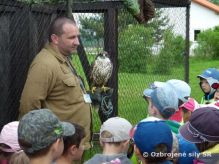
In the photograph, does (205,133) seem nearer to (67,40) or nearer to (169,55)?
(67,40)

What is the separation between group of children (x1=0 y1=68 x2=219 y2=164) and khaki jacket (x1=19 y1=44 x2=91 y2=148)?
588 millimetres

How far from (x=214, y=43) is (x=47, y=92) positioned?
24.7m

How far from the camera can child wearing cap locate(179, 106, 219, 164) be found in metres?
3.20

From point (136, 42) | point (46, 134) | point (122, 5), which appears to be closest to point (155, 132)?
point (46, 134)

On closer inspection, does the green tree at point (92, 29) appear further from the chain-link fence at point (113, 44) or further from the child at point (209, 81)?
the child at point (209, 81)

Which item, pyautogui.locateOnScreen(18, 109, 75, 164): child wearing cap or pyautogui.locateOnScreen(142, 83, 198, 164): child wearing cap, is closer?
pyautogui.locateOnScreen(18, 109, 75, 164): child wearing cap

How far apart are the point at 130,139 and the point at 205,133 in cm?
67

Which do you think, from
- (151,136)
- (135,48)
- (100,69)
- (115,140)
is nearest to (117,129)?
(115,140)

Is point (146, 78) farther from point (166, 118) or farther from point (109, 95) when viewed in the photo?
point (166, 118)

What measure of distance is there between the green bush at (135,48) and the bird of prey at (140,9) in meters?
0.69

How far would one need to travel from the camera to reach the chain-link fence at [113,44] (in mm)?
4457

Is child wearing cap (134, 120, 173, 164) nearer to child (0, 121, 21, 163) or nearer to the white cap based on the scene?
the white cap

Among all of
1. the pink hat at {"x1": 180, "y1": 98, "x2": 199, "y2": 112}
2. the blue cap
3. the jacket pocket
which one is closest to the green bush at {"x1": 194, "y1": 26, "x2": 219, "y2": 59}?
the pink hat at {"x1": 180, "y1": 98, "x2": 199, "y2": 112}

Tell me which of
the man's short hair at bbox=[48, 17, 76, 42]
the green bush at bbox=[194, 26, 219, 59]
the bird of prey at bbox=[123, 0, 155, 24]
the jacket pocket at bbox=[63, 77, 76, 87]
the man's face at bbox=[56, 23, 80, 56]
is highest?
the bird of prey at bbox=[123, 0, 155, 24]
